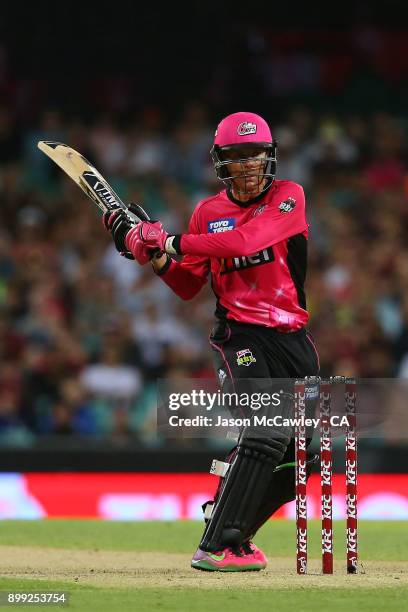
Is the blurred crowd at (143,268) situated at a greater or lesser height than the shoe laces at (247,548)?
greater

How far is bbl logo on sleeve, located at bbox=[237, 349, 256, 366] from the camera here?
5.64 metres

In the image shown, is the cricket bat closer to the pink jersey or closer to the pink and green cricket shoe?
the pink jersey

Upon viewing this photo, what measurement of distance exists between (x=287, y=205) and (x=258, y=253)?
237 mm

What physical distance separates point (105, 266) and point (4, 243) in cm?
90

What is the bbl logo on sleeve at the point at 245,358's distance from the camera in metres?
5.64

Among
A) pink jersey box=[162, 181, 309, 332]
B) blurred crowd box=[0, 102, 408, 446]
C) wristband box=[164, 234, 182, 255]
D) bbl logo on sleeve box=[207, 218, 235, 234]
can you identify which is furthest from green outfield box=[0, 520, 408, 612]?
blurred crowd box=[0, 102, 408, 446]

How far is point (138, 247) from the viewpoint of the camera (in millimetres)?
5812

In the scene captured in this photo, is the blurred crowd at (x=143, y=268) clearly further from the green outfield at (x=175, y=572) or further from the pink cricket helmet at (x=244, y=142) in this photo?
the pink cricket helmet at (x=244, y=142)

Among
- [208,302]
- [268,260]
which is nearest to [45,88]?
[208,302]

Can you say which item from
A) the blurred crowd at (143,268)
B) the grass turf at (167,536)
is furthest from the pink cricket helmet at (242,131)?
the blurred crowd at (143,268)

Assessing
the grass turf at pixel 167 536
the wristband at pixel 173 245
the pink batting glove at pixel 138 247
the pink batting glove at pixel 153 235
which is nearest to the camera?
the wristband at pixel 173 245

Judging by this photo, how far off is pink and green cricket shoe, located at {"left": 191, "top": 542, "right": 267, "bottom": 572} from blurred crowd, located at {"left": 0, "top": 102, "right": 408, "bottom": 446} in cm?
435

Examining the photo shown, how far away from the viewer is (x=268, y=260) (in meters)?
5.67

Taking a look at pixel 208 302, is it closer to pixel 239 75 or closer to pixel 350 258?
pixel 350 258
